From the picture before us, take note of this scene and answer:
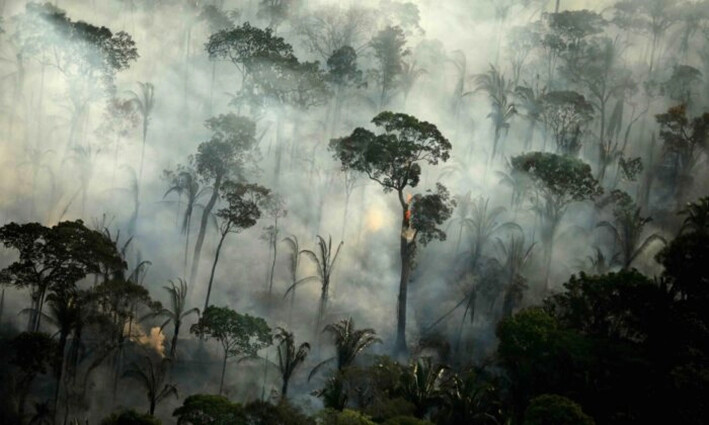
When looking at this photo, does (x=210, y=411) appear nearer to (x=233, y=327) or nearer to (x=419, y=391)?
(x=419, y=391)

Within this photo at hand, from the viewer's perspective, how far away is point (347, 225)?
77375 mm

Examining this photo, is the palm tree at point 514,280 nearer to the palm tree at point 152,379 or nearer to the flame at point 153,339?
the palm tree at point 152,379

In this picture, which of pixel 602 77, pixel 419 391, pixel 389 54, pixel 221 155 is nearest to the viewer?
pixel 419 391

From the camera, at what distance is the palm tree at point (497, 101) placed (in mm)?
81625

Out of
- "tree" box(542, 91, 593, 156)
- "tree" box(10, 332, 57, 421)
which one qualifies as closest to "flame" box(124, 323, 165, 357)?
"tree" box(10, 332, 57, 421)

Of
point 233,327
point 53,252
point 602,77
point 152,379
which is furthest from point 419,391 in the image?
point 602,77

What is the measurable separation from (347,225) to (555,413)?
148 feet

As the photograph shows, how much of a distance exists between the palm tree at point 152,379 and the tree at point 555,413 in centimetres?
2262

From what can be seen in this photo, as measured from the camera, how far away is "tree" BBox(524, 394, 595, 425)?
112ft

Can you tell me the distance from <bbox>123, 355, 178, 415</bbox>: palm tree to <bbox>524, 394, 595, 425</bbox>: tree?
22.6 m

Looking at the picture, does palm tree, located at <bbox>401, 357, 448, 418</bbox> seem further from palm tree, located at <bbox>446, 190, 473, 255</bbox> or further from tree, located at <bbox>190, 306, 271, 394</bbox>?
palm tree, located at <bbox>446, 190, 473, 255</bbox>

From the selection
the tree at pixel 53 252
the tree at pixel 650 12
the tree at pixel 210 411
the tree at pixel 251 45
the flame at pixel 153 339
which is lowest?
the tree at pixel 210 411

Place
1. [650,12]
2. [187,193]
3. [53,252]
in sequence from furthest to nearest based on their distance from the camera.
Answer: [650,12] → [187,193] → [53,252]

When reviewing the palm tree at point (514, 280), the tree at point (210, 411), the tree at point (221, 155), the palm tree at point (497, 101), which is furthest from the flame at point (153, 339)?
the palm tree at point (497, 101)
